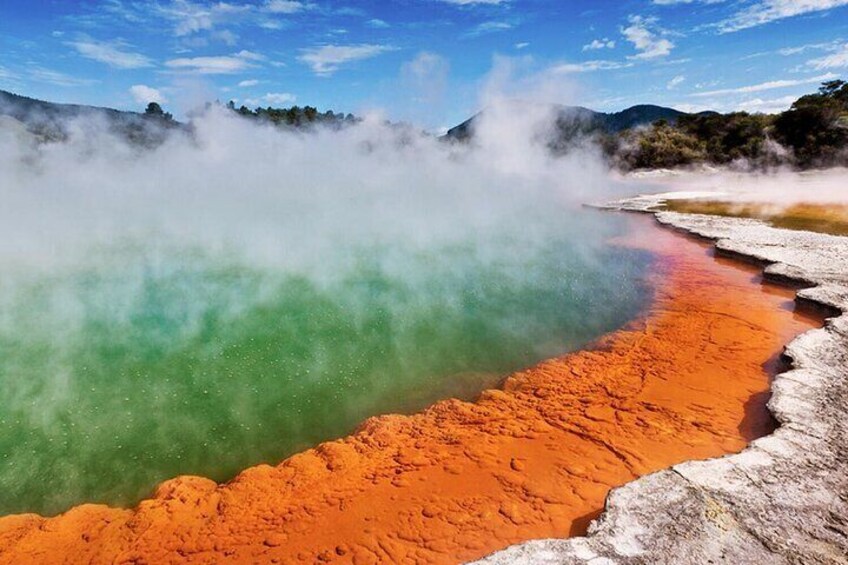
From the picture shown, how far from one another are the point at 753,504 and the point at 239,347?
523 centimetres

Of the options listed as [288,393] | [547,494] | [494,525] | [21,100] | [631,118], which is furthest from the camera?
[631,118]

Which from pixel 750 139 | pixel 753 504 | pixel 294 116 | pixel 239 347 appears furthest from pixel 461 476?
pixel 294 116

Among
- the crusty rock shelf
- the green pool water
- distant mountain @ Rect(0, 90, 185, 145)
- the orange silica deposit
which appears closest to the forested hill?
the green pool water

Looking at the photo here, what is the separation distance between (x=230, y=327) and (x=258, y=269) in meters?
2.84

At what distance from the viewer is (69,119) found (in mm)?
44500

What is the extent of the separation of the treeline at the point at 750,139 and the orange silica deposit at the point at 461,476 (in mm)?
24629

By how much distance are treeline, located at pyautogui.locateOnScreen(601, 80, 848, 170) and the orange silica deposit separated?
2463 cm

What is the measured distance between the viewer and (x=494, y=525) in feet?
10.0

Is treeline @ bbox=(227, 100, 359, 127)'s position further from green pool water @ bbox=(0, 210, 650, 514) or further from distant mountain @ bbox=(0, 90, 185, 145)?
green pool water @ bbox=(0, 210, 650, 514)

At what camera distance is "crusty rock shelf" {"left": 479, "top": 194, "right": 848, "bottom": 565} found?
8.03ft

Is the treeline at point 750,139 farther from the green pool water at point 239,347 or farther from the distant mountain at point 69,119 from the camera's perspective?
the distant mountain at point 69,119

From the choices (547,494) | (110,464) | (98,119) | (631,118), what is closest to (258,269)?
(110,464)

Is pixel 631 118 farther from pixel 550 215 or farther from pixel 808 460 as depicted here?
pixel 808 460

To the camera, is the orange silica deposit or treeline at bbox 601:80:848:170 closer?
the orange silica deposit
